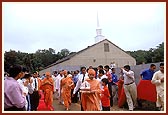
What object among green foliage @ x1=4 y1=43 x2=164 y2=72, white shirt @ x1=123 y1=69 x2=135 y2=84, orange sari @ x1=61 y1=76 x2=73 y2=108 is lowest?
orange sari @ x1=61 y1=76 x2=73 y2=108

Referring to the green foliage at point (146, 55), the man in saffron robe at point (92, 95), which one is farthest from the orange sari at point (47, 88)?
the green foliage at point (146, 55)

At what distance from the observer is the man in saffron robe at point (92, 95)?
5969mm

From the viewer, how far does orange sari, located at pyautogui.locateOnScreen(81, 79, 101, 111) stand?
5969mm

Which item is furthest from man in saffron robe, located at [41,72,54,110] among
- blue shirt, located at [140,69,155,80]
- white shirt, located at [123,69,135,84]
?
blue shirt, located at [140,69,155,80]

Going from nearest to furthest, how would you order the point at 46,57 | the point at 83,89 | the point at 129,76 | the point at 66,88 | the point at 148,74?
the point at 83,89
the point at 148,74
the point at 129,76
the point at 66,88
the point at 46,57

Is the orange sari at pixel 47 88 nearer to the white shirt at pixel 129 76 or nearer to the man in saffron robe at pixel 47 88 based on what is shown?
the man in saffron robe at pixel 47 88

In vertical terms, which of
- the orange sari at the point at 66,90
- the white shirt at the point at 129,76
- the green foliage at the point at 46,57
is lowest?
the orange sari at the point at 66,90

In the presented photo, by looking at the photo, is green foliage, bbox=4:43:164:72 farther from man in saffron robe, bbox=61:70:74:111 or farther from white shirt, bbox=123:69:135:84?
white shirt, bbox=123:69:135:84

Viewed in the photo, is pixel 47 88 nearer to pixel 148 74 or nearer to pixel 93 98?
pixel 148 74

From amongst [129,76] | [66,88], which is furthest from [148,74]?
[66,88]

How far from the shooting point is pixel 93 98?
238 inches

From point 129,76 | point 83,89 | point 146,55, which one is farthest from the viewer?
point 146,55

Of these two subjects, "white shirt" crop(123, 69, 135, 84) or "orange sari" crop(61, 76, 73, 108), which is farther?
"orange sari" crop(61, 76, 73, 108)

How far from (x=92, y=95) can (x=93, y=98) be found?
2.4 inches
